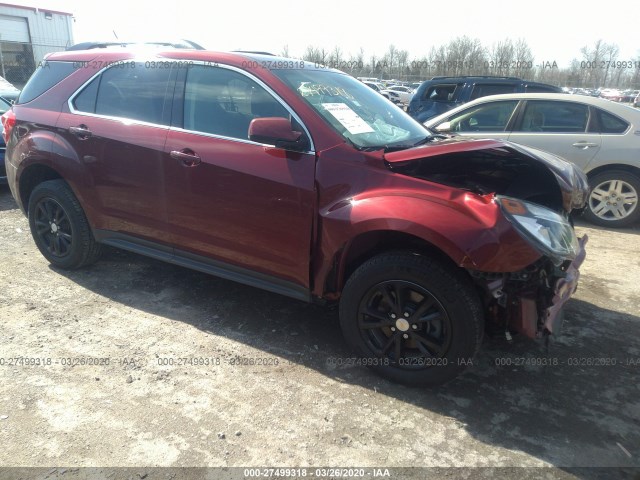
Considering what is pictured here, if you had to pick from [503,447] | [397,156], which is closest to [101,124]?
[397,156]

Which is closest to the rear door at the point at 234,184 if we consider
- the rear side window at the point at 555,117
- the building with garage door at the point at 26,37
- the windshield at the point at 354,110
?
the windshield at the point at 354,110

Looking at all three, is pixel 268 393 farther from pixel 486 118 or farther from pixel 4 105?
pixel 4 105

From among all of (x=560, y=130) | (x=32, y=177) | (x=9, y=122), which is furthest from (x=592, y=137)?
(x=9, y=122)

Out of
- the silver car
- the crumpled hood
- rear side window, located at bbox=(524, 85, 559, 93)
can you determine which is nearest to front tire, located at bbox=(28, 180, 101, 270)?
the crumpled hood

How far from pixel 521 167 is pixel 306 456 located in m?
2.18

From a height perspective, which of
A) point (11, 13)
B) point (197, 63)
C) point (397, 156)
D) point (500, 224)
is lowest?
point (500, 224)

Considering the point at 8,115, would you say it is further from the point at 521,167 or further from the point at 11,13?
the point at 11,13

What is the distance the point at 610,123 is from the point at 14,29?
99.8 feet

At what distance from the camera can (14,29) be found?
26.1m

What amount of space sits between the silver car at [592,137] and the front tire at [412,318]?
3.74 meters

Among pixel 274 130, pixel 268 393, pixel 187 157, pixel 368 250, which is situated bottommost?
pixel 268 393

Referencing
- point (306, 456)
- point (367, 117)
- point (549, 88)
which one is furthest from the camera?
point (549, 88)

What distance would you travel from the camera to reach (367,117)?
11.0ft

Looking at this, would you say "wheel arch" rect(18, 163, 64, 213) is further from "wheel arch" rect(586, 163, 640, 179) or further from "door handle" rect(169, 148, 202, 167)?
"wheel arch" rect(586, 163, 640, 179)
